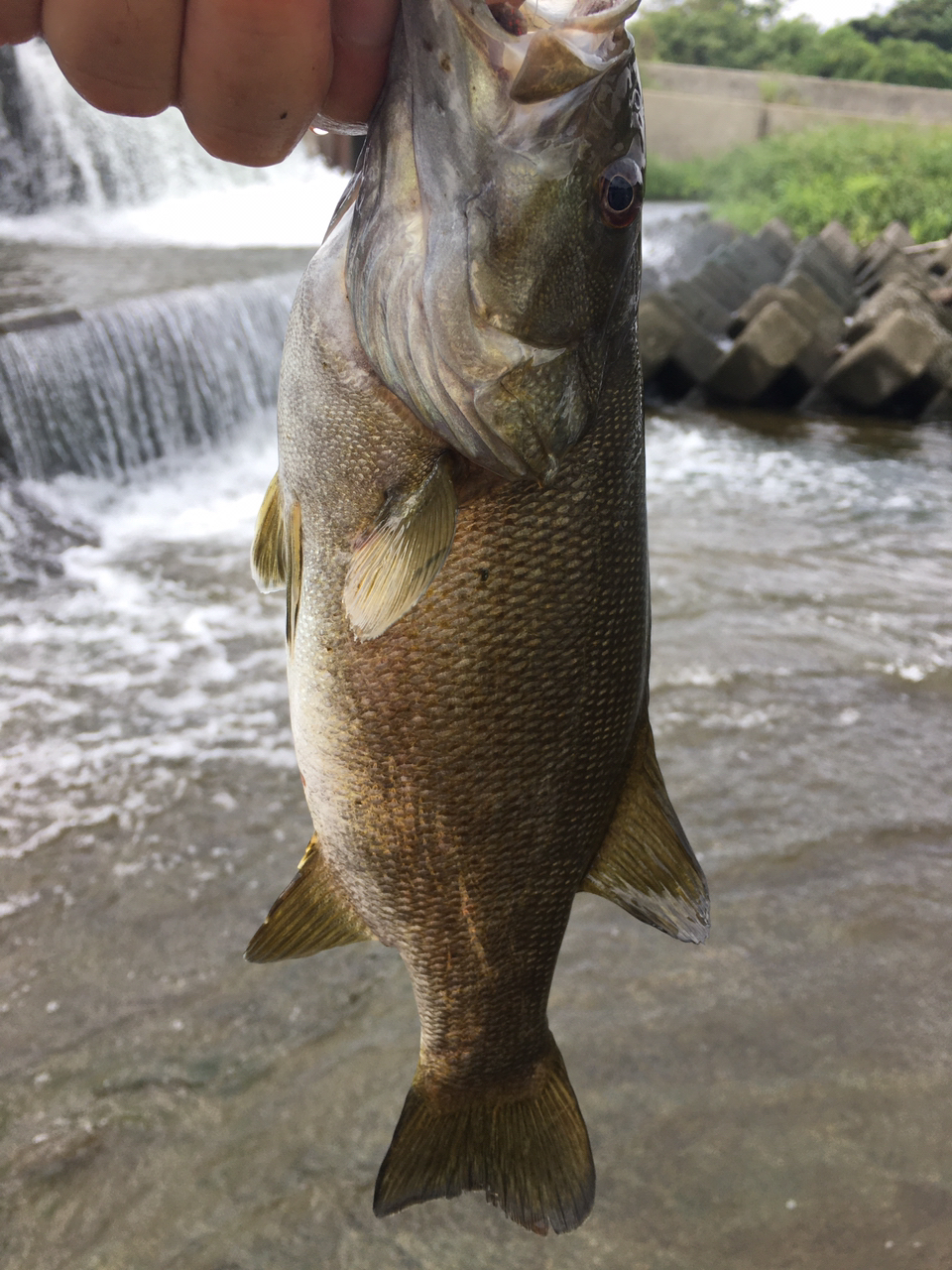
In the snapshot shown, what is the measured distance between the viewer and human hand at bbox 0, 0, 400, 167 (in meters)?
0.84

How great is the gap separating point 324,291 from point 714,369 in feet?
32.6

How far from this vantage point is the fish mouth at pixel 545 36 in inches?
41.2

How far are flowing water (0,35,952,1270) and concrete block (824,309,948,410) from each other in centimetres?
482

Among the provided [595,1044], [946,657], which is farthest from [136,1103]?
[946,657]

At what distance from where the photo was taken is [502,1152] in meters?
1.78

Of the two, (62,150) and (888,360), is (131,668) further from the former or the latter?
(62,150)

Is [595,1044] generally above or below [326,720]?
below

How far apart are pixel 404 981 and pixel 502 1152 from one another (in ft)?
5.34

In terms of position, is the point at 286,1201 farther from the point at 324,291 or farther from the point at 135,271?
the point at 135,271

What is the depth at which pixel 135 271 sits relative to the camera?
953 cm

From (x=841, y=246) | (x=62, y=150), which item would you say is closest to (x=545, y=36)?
(x=62, y=150)

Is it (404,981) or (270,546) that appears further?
(404,981)

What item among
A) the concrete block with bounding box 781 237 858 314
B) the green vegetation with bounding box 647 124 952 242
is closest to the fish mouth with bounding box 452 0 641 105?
the concrete block with bounding box 781 237 858 314

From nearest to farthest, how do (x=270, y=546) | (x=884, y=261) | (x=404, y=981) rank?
(x=270, y=546) < (x=404, y=981) < (x=884, y=261)
